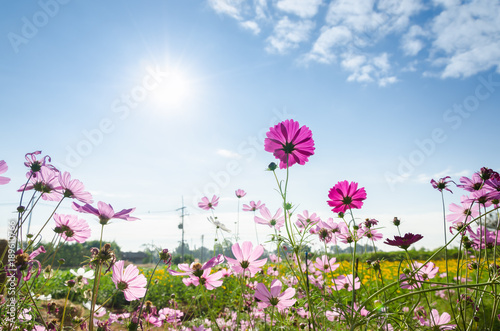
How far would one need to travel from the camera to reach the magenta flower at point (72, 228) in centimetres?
116

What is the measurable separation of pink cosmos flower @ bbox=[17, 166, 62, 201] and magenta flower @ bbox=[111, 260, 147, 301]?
1.28 feet

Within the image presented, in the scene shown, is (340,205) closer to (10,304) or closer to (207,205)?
(10,304)

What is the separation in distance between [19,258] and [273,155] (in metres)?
0.90

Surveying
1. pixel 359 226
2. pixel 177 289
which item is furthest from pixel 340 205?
pixel 177 289

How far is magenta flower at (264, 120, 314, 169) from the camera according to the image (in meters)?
1.05

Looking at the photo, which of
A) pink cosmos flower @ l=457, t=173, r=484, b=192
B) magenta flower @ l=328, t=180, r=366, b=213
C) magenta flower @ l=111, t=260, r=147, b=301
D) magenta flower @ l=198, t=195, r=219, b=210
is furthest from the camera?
magenta flower @ l=198, t=195, r=219, b=210

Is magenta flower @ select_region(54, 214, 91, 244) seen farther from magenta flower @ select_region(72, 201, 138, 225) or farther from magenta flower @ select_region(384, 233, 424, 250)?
magenta flower @ select_region(384, 233, 424, 250)

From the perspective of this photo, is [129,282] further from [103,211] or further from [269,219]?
[269,219]

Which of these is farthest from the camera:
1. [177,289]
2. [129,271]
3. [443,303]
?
[177,289]

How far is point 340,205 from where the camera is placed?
3.67 feet

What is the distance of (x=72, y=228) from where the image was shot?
1.18 metres

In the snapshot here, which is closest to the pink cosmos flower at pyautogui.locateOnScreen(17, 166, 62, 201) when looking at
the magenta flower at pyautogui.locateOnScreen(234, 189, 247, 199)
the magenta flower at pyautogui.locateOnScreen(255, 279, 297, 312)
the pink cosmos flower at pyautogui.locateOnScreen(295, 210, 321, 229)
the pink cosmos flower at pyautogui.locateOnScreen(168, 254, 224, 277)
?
the pink cosmos flower at pyautogui.locateOnScreen(168, 254, 224, 277)

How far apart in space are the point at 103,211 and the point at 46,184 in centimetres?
35

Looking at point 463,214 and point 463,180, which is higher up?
point 463,180
